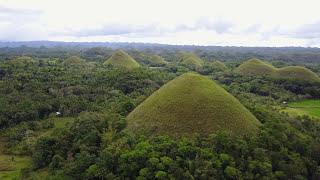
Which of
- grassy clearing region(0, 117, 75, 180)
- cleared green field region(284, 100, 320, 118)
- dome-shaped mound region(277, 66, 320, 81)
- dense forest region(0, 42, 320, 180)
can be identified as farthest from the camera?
dome-shaped mound region(277, 66, 320, 81)

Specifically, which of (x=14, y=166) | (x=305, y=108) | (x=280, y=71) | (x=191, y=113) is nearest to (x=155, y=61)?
(x=280, y=71)

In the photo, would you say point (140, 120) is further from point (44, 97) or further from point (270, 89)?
point (270, 89)

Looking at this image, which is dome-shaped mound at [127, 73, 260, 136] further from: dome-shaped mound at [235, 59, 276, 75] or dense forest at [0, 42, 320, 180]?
dome-shaped mound at [235, 59, 276, 75]

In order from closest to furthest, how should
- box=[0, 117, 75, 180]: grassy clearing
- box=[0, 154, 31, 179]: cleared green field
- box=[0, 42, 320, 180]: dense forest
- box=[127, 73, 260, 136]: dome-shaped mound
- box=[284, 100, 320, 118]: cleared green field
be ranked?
box=[0, 42, 320, 180]: dense forest, box=[0, 117, 75, 180]: grassy clearing, box=[127, 73, 260, 136]: dome-shaped mound, box=[0, 154, 31, 179]: cleared green field, box=[284, 100, 320, 118]: cleared green field

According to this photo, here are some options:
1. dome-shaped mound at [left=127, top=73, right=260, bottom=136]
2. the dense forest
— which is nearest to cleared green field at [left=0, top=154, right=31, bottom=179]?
the dense forest

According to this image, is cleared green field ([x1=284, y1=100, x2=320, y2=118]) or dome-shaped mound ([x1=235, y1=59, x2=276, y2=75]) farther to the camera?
dome-shaped mound ([x1=235, y1=59, x2=276, y2=75])

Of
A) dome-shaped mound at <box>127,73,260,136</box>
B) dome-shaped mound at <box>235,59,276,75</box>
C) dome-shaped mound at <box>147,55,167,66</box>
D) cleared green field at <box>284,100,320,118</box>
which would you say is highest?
dome-shaped mound at <box>127,73,260,136</box>

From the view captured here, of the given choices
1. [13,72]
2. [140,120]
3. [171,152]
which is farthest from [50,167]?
[13,72]

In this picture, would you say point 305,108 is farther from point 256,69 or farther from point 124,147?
point 124,147

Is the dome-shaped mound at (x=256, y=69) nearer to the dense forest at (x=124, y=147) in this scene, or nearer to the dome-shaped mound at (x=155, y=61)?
the dome-shaped mound at (x=155, y=61)

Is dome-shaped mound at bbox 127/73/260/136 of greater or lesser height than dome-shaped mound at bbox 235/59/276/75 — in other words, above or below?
above
